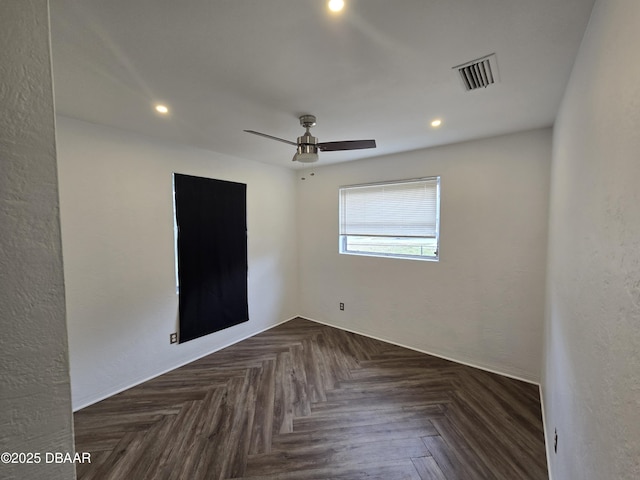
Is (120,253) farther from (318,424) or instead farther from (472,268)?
(472,268)

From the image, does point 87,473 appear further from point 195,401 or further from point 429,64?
point 429,64

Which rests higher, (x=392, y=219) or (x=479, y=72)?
→ (x=479, y=72)

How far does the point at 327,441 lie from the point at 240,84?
2629 millimetres

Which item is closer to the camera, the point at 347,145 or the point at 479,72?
the point at 479,72

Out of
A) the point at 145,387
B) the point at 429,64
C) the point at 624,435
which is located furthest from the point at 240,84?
the point at 145,387

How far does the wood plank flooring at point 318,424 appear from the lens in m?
1.80

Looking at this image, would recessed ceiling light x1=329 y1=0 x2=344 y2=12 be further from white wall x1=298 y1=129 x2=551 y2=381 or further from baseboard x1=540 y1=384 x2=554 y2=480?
baseboard x1=540 y1=384 x2=554 y2=480

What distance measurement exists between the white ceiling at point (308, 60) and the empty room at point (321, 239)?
0.6 inches

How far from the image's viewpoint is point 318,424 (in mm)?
2199

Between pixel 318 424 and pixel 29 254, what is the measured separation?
2.28 m

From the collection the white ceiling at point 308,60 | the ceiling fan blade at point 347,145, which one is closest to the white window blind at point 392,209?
the white ceiling at point 308,60

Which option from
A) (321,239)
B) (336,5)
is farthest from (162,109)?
(321,239)

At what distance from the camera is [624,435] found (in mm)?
734

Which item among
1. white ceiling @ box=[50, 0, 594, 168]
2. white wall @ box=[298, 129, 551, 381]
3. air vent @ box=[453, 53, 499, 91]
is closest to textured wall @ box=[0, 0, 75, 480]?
white ceiling @ box=[50, 0, 594, 168]
